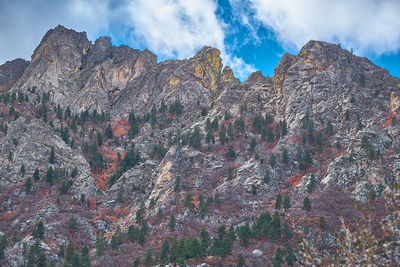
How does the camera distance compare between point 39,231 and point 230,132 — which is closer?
point 39,231

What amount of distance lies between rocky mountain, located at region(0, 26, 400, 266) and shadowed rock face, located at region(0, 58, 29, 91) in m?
38.7

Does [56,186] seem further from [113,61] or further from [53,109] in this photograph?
[113,61]

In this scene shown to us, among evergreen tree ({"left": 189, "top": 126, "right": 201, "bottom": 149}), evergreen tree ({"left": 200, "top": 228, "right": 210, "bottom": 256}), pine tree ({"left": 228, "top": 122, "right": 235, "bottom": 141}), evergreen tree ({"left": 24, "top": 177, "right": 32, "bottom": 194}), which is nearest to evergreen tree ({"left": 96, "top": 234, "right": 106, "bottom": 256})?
evergreen tree ({"left": 200, "top": 228, "right": 210, "bottom": 256})

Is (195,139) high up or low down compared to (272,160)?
up

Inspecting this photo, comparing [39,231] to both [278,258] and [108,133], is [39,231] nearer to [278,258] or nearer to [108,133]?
[278,258]

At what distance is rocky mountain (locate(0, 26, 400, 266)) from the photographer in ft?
193

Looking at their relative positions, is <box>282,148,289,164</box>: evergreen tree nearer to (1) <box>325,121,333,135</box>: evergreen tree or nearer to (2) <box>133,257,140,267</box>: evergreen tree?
(1) <box>325,121,333,135</box>: evergreen tree

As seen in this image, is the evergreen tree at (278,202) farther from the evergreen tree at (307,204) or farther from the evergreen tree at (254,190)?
the evergreen tree at (254,190)

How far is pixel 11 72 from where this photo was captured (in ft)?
597

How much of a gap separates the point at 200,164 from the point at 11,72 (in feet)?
439

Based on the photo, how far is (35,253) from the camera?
2295 inches

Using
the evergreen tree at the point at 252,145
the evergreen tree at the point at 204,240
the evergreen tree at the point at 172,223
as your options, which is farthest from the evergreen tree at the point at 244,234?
the evergreen tree at the point at 252,145

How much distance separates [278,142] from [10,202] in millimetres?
57641

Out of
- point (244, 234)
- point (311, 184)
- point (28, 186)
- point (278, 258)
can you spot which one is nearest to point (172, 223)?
point (244, 234)
